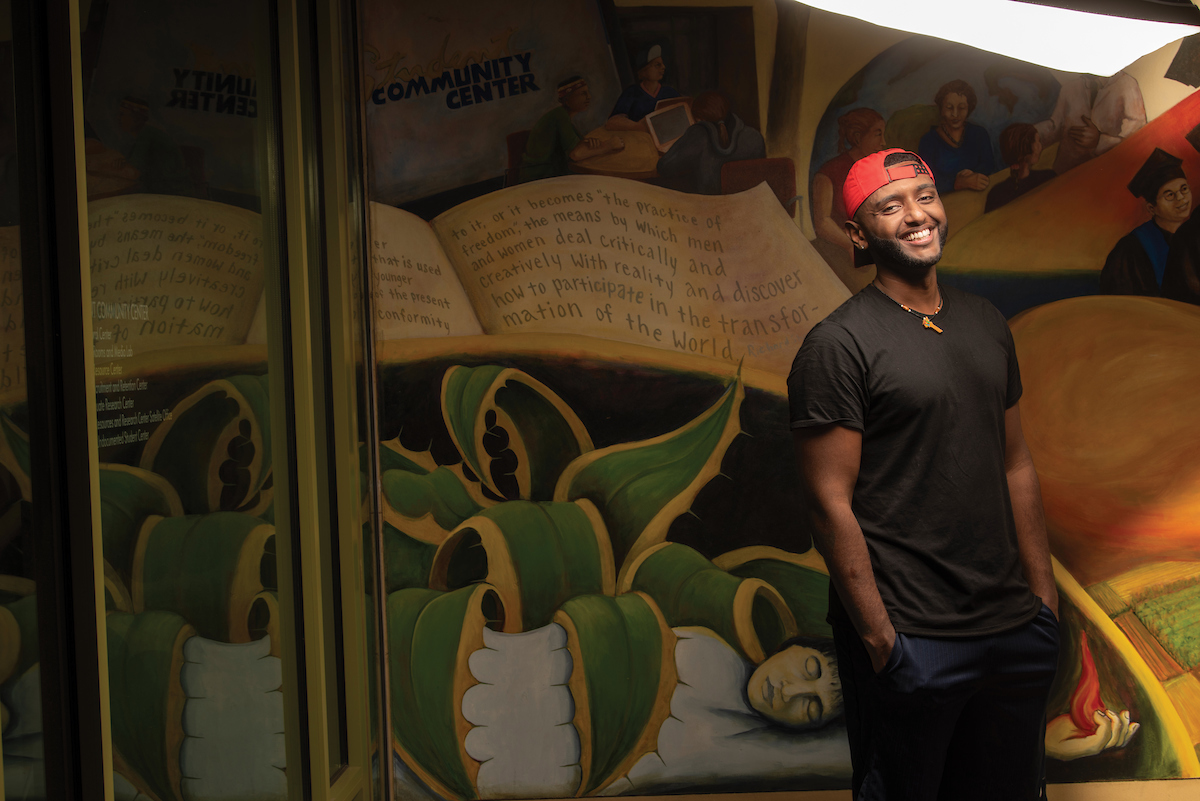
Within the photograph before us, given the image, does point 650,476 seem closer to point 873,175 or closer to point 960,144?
point 873,175

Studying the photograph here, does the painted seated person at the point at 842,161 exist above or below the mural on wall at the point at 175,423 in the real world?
above

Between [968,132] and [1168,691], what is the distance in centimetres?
166

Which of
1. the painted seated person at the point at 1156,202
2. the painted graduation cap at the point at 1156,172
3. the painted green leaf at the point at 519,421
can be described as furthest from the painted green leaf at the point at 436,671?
the painted graduation cap at the point at 1156,172

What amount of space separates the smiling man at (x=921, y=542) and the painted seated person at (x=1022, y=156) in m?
0.79

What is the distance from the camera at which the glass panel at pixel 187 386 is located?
1.23m

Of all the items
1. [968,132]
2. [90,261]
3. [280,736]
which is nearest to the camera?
[90,261]

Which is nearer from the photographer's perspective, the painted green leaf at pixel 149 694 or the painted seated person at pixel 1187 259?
the painted green leaf at pixel 149 694

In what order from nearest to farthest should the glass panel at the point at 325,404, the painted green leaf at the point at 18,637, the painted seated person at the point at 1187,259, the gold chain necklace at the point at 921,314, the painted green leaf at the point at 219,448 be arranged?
the painted green leaf at the point at 18,637, the painted green leaf at the point at 219,448, the gold chain necklace at the point at 921,314, the glass panel at the point at 325,404, the painted seated person at the point at 1187,259

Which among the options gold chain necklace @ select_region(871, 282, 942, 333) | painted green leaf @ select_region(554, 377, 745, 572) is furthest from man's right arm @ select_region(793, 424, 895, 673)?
painted green leaf @ select_region(554, 377, 745, 572)

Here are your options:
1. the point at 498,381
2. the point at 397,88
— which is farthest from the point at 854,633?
the point at 397,88

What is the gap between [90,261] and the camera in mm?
1152

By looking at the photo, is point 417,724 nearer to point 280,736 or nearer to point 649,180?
point 280,736

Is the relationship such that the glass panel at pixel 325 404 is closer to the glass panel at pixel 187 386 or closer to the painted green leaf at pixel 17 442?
the glass panel at pixel 187 386

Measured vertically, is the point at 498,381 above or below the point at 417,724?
above
